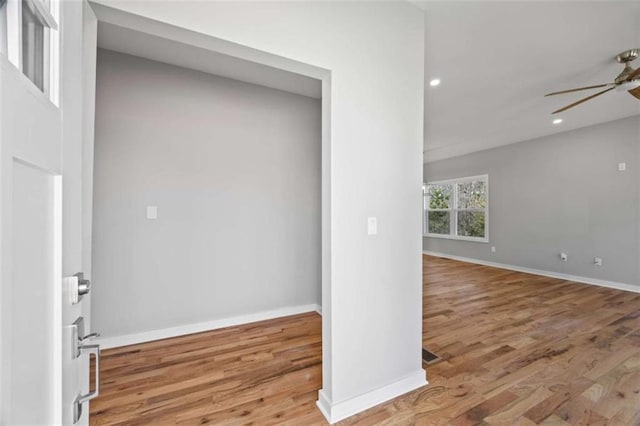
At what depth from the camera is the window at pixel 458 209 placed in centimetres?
618

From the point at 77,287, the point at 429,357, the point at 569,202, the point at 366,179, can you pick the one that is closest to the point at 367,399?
the point at 429,357

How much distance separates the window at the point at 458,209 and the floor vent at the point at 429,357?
464 centimetres

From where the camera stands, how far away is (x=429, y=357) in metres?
2.27

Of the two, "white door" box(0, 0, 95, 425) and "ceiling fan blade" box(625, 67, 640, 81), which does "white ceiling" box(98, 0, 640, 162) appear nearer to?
"ceiling fan blade" box(625, 67, 640, 81)

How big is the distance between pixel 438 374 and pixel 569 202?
469 centimetres

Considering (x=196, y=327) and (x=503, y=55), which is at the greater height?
(x=503, y=55)

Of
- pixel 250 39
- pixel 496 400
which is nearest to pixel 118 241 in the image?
pixel 250 39

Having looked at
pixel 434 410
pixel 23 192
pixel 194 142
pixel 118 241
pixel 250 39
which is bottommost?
pixel 434 410

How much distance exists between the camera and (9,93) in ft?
1.47

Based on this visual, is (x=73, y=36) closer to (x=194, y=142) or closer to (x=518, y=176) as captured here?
(x=194, y=142)

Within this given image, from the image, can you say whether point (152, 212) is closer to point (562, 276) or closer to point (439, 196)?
point (562, 276)

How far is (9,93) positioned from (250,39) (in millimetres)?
1187

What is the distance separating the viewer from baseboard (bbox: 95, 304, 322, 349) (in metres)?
2.39

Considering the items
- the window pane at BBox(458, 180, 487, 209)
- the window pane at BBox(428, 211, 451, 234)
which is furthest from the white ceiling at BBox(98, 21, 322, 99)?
the window pane at BBox(428, 211, 451, 234)
